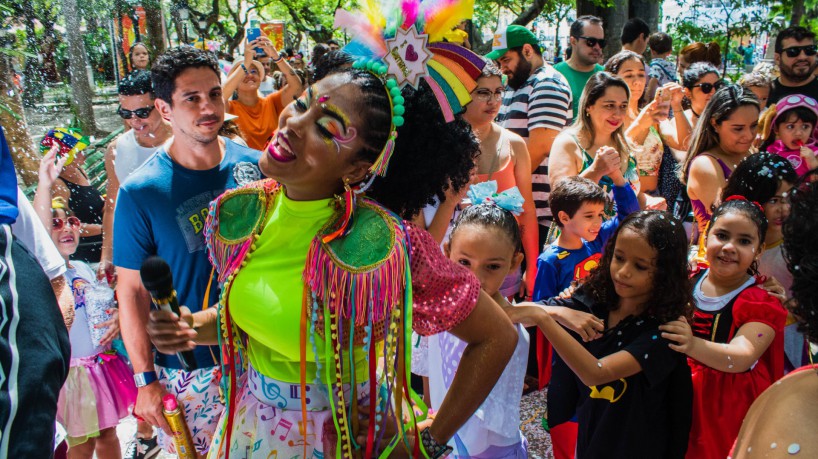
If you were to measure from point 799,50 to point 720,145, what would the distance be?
2.31 meters

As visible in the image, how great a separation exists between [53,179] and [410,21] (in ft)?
7.90

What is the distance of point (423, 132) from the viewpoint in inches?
68.5

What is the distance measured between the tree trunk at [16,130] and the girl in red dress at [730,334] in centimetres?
400

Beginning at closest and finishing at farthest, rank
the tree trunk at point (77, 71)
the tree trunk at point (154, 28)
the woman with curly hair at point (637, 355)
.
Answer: the woman with curly hair at point (637, 355)
the tree trunk at point (77, 71)
the tree trunk at point (154, 28)

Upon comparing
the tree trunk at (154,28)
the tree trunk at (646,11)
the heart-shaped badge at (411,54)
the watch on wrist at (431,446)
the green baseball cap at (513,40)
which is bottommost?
the watch on wrist at (431,446)

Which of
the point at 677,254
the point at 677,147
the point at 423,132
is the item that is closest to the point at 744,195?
the point at 677,254

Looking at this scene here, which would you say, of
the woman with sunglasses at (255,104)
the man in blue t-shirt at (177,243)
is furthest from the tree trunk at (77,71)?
the man in blue t-shirt at (177,243)

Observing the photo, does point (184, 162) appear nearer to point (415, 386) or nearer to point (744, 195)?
point (415, 386)

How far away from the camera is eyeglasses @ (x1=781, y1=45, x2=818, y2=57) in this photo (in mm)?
5324

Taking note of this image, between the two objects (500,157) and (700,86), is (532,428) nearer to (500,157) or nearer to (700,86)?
(500,157)

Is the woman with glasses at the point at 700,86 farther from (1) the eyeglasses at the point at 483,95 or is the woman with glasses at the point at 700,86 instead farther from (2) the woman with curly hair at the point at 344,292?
(2) the woman with curly hair at the point at 344,292

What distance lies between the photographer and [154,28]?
20.9 feet

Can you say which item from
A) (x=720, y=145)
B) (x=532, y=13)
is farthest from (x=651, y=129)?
(x=532, y=13)

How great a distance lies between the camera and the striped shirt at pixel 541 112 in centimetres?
433
